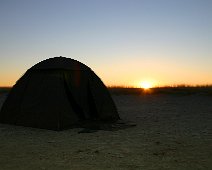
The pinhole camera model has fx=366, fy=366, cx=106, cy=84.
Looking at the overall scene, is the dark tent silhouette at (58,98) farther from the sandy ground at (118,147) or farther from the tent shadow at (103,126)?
the sandy ground at (118,147)

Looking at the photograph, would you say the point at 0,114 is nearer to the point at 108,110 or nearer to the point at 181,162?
the point at 108,110

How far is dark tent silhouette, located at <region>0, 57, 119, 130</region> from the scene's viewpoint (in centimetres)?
1289

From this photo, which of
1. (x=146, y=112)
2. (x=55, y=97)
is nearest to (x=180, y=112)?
(x=146, y=112)

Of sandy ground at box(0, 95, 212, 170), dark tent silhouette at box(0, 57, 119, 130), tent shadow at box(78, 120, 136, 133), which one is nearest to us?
sandy ground at box(0, 95, 212, 170)

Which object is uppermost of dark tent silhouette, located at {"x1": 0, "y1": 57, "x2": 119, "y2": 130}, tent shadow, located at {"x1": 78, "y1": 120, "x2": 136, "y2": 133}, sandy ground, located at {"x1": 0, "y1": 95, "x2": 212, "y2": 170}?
dark tent silhouette, located at {"x1": 0, "y1": 57, "x2": 119, "y2": 130}

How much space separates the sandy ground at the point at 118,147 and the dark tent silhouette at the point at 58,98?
562 mm

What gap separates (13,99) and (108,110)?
372 centimetres

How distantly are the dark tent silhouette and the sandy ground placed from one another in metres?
0.56

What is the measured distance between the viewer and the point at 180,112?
1800 cm

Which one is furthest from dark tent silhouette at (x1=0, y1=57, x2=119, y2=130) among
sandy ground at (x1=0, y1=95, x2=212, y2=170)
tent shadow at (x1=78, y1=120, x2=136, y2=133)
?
sandy ground at (x1=0, y1=95, x2=212, y2=170)

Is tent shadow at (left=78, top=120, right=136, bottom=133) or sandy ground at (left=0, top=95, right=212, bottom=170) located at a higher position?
tent shadow at (left=78, top=120, right=136, bottom=133)

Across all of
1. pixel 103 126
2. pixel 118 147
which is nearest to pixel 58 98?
pixel 103 126

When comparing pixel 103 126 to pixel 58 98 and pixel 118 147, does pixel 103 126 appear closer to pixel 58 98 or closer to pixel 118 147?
pixel 58 98

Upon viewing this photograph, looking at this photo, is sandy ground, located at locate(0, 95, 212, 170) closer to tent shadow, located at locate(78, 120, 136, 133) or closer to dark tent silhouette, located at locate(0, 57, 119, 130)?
tent shadow, located at locate(78, 120, 136, 133)
